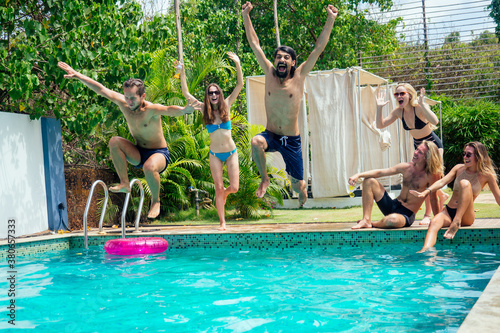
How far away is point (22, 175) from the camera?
846 centimetres

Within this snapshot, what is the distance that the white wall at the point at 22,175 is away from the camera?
26.7 feet

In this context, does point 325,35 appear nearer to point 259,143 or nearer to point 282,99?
point 282,99

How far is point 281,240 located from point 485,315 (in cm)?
502

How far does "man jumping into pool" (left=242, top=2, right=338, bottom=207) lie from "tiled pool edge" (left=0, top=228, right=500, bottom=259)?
34.4 inches

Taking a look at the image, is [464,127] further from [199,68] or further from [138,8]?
[138,8]

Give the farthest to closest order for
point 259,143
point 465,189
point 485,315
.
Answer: point 259,143
point 465,189
point 485,315

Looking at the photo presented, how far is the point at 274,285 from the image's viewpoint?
5.30 metres

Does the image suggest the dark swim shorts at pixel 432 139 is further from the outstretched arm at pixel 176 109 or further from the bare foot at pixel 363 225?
the outstretched arm at pixel 176 109

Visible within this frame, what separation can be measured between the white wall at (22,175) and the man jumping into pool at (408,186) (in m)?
5.25

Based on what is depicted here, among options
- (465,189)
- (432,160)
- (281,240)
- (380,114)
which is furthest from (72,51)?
(465,189)

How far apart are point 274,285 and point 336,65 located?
17724 millimetres

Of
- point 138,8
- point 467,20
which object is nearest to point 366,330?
point 138,8

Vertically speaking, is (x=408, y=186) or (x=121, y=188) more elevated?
(x=121, y=188)

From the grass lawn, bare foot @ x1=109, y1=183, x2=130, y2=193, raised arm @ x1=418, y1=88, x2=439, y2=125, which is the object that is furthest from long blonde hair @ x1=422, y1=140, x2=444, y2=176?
bare foot @ x1=109, y1=183, x2=130, y2=193
